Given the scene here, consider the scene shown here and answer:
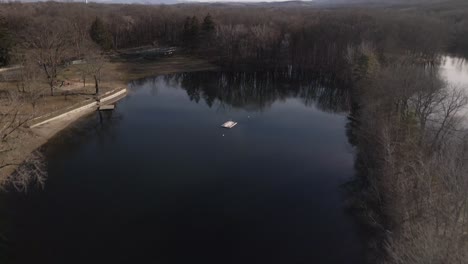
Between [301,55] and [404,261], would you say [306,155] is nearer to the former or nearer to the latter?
[404,261]

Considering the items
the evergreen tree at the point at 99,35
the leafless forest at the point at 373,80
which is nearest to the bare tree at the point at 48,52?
the leafless forest at the point at 373,80

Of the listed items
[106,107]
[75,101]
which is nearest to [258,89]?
[106,107]

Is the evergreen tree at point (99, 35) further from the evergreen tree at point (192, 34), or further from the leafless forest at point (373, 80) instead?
the evergreen tree at point (192, 34)

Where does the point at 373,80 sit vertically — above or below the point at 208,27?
below

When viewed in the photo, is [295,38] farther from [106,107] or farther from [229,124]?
[106,107]

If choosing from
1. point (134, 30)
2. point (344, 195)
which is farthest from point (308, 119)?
point (134, 30)

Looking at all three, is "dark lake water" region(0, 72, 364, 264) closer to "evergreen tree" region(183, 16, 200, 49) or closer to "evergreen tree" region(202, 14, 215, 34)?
"evergreen tree" region(202, 14, 215, 34)
